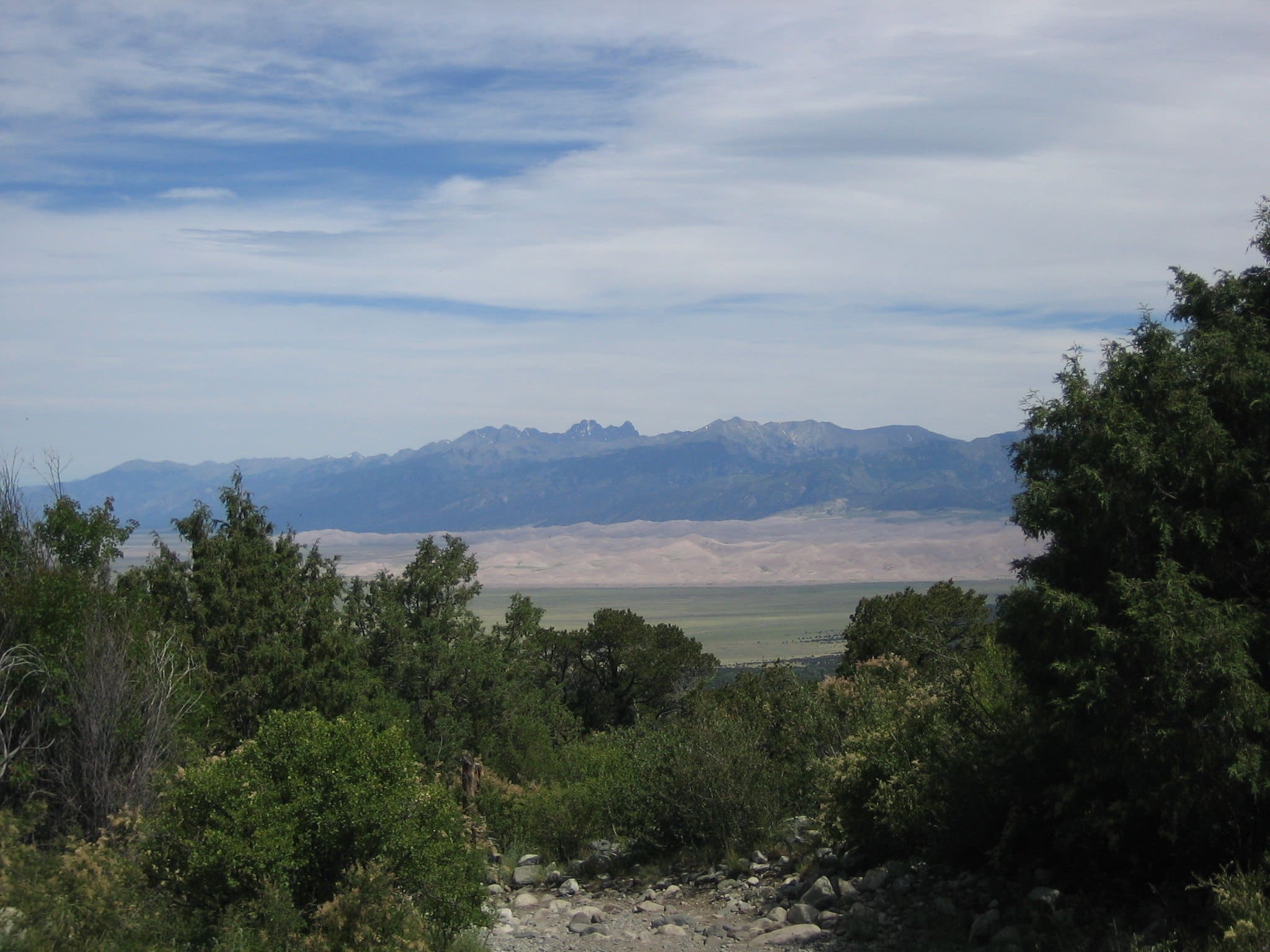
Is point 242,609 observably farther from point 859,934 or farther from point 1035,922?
point 1035,922

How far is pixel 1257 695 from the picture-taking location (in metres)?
7.87

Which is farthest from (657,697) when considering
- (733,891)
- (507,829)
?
(733,891)

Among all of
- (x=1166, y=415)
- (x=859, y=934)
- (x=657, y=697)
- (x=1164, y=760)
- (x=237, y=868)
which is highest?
(x=1166, y=415)

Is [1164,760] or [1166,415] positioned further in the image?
[1166,415]

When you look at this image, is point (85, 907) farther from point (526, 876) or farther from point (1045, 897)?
point (1045, 897)

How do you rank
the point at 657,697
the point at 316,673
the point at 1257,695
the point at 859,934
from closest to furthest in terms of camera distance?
the point at 1257,695
the point at 859,934
the point at 316,673
the point at 657,697

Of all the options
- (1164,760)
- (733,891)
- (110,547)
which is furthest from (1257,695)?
(110,547)

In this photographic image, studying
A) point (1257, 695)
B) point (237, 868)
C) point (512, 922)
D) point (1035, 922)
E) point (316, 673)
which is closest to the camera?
point (1257, 695)

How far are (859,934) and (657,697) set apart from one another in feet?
118

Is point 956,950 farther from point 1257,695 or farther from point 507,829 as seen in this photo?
point 507,829

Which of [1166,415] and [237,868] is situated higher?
[1166,415]

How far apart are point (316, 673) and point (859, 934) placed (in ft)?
53.0

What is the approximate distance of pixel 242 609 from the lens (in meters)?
24.2

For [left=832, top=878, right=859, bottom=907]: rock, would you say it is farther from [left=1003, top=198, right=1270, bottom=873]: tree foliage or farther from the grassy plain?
the grassy plain
